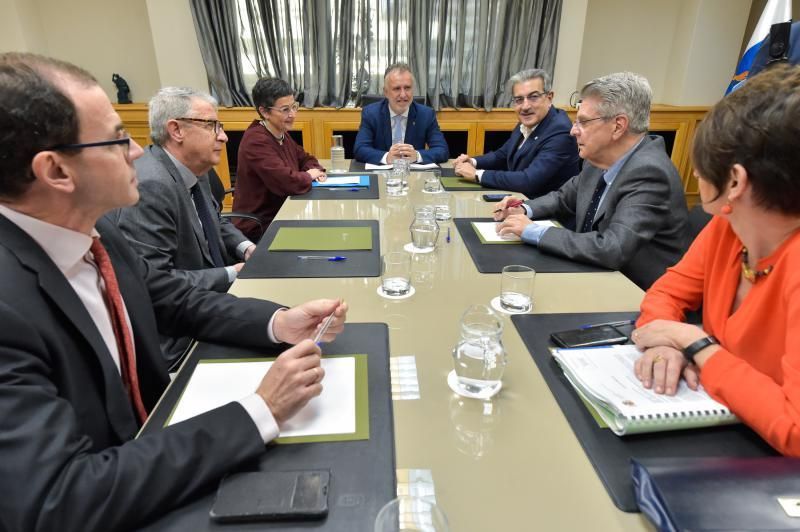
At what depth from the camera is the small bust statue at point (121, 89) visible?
4504mm

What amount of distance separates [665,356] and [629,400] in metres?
0.16

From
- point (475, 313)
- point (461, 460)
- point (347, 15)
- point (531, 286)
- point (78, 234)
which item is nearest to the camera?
point (461, 460)

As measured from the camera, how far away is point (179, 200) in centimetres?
177

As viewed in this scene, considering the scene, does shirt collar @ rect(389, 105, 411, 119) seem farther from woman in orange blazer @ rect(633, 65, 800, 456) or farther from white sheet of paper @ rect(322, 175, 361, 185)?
woman in orange blazer @ rect(633, 65, 800, 456)

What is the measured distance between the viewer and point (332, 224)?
2.06m

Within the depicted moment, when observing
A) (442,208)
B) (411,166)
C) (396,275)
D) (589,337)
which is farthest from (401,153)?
(589,337)

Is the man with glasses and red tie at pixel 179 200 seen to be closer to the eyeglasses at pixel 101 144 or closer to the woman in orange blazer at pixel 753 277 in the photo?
the eyeglasses at pixel 101 144

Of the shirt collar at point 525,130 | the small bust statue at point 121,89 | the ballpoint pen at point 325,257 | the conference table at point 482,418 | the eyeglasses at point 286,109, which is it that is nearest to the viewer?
the conference table at point 482,418

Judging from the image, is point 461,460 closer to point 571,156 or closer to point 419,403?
point 419,403

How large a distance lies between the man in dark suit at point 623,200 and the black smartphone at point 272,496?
4.10 ft

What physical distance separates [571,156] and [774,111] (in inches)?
79.0

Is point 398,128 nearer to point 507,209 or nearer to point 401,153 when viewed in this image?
point 401,153

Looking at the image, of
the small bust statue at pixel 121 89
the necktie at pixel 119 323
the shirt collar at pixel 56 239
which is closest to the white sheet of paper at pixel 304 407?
the necktie at pixel 119 323

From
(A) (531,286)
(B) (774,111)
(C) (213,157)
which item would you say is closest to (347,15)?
(C) (213,157)
